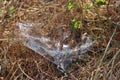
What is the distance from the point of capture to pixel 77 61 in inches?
99.7

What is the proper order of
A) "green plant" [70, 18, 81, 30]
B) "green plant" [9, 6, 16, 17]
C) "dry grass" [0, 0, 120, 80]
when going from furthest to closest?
"green plant" [9, 6, 16, 17]
"green plant" [70, 18, 81, 30]
"dry grass" [0, 0, 120, 80]

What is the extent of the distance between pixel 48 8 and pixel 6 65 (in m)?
0.64

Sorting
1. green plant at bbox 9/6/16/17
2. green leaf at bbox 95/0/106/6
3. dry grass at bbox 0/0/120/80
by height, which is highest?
green leaf at bbox 95/0/106/6

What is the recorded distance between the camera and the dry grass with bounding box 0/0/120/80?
→ 2.43 metres

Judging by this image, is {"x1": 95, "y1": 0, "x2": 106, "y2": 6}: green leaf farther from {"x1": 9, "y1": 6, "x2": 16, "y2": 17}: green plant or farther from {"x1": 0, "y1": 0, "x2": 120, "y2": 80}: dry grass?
{"x1": 9, "y1": 6, "x2": 16, "y2": 17}: green plant

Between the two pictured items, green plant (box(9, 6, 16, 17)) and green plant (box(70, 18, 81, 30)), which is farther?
green plant (box(9, 6, 16, 17))

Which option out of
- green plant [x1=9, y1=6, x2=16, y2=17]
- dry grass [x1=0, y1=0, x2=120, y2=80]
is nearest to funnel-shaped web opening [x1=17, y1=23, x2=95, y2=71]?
dry grass [x1=0, y1=0, x2=120, y2=80]

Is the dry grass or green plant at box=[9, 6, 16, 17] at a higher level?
green plant at box=[9, 6, 16, 17]

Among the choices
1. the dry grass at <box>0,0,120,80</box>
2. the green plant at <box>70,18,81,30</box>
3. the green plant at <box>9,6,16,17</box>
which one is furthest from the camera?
the green plant at <box>9,6,16,17</box>

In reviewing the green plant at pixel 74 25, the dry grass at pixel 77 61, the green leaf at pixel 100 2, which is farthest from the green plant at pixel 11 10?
the green leaf at pixel 100 2

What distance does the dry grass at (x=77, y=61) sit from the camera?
243 centimetres

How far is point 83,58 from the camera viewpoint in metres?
2.54

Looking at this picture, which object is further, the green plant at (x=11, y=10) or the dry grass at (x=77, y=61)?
the green plant at (x=11, y=10)

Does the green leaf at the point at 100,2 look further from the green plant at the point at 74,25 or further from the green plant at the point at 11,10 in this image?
the green plant at the point at 11,10
